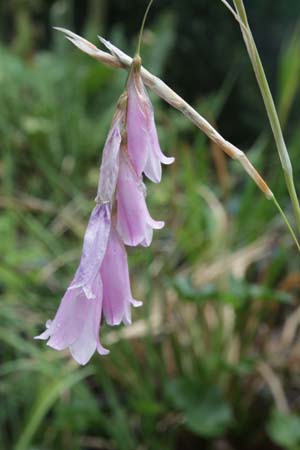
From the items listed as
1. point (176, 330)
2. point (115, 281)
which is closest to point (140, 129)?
point (115, 281)

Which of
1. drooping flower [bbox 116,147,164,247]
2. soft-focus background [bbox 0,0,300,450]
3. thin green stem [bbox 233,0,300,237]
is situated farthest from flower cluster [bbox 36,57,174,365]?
soft-focus background [bbox 0,0,300,450]

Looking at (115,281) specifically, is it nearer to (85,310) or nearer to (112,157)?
(85,310)

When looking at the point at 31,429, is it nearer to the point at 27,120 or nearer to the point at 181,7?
the point at 27,120

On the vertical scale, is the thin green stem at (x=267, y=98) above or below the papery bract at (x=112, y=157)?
above

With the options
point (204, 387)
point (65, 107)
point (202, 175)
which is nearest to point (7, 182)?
point (202, 175)

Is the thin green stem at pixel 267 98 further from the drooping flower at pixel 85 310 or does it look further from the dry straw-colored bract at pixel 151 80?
the drooping flower at pixel 85 310

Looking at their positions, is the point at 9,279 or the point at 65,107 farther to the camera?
the point at 65,107

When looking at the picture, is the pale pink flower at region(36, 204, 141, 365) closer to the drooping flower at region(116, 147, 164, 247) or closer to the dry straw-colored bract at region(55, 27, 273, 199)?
the drooping flower at region(116, 147, 164, 247)

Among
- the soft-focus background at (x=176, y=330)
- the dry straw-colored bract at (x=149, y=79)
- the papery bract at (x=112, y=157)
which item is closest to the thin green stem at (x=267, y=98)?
the dry straw-colored bract at (x=149, y=79)
